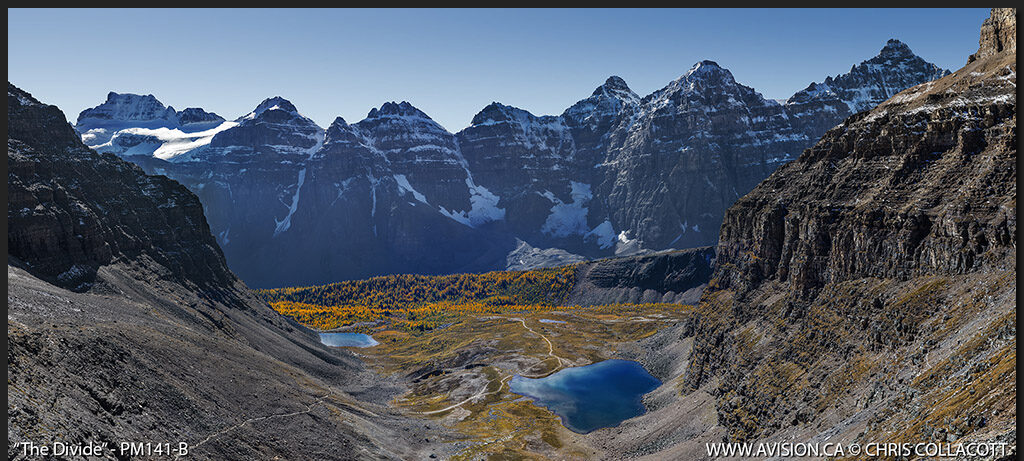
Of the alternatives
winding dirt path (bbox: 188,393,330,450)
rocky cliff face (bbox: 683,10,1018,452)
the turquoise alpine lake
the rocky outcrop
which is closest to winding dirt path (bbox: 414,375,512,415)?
the turquoise alpine lake

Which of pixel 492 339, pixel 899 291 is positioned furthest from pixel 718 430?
pixel 492 339

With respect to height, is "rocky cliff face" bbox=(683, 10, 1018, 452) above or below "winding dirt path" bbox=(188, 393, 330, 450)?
above

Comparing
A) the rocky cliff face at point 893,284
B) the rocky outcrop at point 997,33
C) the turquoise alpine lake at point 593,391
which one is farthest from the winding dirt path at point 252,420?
the rocky outcrop at point 997,33

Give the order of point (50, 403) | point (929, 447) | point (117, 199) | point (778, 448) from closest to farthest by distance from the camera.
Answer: point (929, 447)
point (50, 403)
point (778, 448)
point (117, 199)

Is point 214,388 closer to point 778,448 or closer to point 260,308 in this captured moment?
point 778,448

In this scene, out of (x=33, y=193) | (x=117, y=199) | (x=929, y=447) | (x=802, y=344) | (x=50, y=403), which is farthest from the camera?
(x=117, y=199)

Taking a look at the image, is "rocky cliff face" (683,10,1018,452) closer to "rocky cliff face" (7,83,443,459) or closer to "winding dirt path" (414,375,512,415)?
"winding dirt path" (414,375,512,415)

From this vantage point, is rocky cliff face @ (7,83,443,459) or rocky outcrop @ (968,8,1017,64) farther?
rocky outcrop @ (968,8,1017,64)
